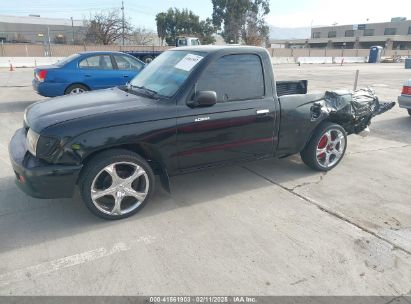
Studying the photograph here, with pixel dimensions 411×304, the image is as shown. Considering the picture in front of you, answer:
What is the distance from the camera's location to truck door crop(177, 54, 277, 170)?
371cm

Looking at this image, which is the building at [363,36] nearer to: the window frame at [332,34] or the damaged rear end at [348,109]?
the window frame at [332,34]

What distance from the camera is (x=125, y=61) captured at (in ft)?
31.4

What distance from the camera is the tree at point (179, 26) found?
5338 cm

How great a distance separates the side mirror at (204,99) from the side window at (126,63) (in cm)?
653

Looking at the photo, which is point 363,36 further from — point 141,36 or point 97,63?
point 97,63

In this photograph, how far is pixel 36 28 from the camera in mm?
73562

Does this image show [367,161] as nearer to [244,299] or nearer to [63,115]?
[244,299]

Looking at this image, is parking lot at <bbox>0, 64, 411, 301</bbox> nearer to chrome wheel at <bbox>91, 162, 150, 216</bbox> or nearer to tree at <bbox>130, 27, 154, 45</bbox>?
chrome wheel at <bbox>91, 162, 150, 216</bbox>

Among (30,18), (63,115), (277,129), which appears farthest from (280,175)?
(30,18)

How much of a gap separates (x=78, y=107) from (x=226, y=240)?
80.7 inches

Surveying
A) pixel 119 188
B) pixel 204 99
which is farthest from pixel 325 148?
pixel 119 188

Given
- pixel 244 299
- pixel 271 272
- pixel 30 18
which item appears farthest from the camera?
pixel 30 18

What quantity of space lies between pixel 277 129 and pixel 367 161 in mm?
2185

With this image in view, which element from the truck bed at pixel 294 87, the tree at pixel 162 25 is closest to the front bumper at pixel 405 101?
the truck bed at pixel 294 87
